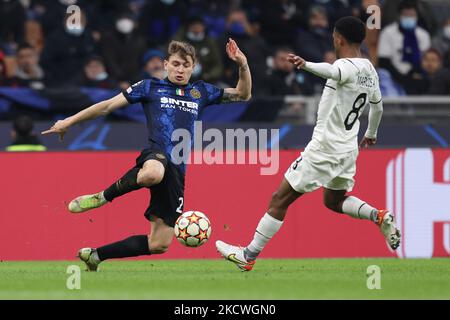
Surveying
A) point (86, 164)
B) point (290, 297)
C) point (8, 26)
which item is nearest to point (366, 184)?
point (86, 164)

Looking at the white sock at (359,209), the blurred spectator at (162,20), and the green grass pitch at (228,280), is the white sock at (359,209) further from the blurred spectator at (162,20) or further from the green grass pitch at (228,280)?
the blurred spectator at (162,20)

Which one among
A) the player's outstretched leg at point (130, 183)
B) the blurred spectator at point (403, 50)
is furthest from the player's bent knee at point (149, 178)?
A: the blurred spectator at point (403, 50)

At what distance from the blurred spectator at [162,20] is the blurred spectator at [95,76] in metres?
1.69

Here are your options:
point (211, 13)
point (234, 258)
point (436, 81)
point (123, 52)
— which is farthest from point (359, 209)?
point (211, 13)

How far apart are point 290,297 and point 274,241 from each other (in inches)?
201

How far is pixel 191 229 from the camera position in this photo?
10.9 meters

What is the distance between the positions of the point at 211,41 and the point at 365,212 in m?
7.40

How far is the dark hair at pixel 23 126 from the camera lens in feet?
50.5

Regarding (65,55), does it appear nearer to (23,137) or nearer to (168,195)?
(23,137)

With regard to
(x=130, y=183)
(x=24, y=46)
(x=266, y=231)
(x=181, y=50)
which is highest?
(x=24, y=46)

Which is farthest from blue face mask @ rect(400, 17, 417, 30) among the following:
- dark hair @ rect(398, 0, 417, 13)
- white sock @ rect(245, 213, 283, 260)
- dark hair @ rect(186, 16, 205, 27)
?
white sock @ rect(245, 213, 283, 260)

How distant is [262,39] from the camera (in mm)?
18719

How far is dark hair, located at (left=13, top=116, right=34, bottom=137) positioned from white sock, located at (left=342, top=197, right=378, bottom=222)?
5571 millimetres

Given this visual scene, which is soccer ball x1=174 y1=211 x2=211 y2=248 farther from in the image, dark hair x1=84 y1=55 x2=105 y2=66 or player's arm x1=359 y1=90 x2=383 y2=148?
dark hair x1=84 y1=55 x2=105 y2=66
